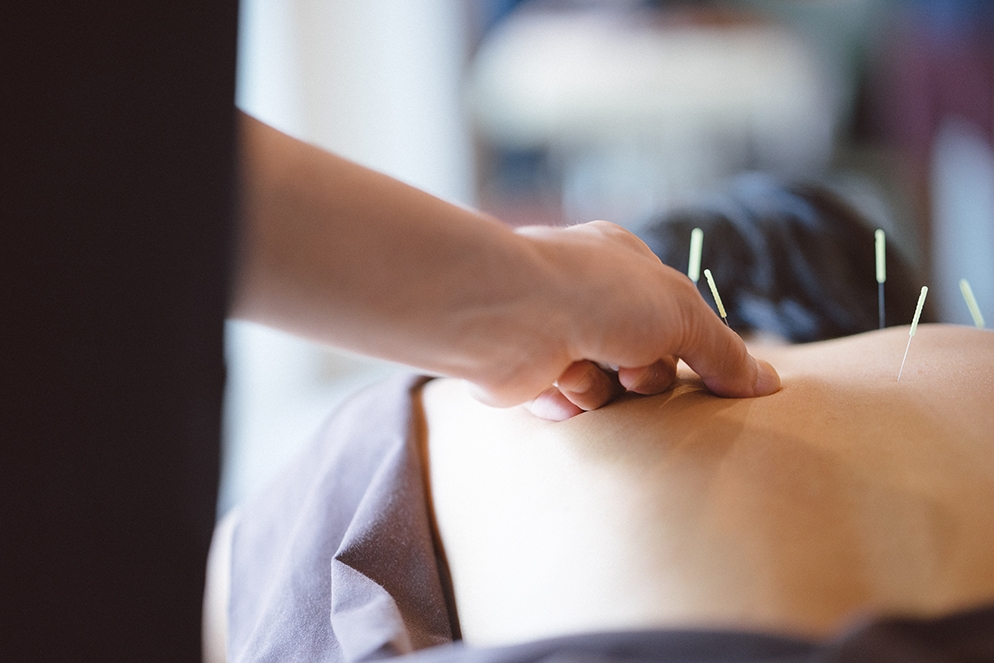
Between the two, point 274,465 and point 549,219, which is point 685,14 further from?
point 274,465

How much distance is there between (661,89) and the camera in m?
3.72

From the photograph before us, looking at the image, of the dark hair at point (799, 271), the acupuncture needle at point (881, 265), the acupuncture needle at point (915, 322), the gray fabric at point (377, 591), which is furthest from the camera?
the dark hair at point (799, 271)

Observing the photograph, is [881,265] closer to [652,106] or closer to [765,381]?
[765,381]

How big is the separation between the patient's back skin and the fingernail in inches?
0.5

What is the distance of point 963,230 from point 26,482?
3.78 m

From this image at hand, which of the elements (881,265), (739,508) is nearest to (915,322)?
(881,265)

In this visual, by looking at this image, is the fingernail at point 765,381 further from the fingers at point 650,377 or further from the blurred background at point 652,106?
the blurred background at point 652,106

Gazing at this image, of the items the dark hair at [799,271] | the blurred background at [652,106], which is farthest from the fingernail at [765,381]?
the blurred background at [652,106]

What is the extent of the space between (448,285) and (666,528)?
0.23 meters

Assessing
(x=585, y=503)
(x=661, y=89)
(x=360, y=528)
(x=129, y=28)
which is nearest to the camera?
(x=129, y=28)

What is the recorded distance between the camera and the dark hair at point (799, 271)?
1.18 metres

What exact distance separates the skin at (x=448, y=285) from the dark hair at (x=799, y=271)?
546mm

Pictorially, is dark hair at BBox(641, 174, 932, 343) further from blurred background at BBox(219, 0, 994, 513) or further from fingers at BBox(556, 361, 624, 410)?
blurred background at BBox(219, 0, 994, 513)

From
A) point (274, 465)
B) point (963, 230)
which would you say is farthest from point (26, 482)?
point (963, 230)
